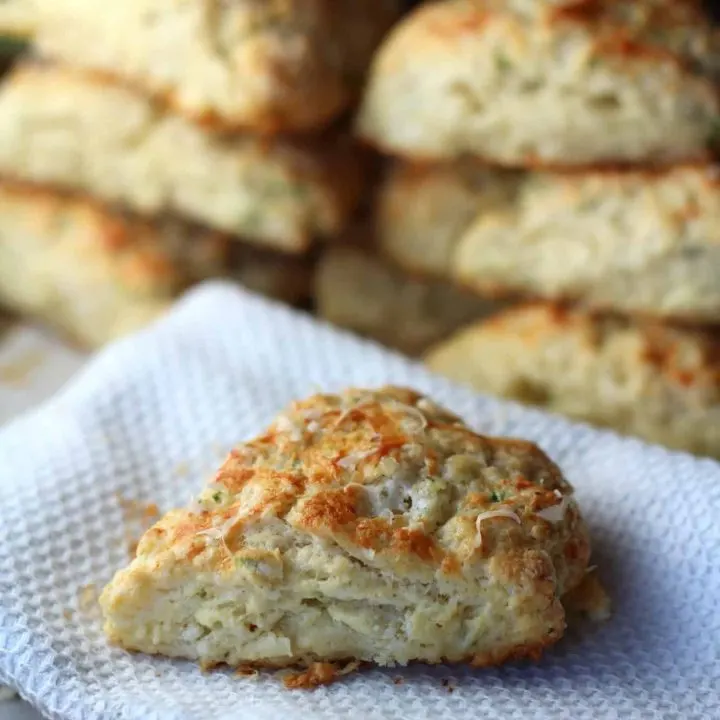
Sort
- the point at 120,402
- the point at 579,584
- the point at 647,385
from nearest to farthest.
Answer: the point at 579,584
the point at 120,402
the point at 647,385

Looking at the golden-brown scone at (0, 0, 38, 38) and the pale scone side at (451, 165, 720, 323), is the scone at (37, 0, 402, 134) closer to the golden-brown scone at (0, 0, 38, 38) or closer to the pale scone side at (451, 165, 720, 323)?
the golden-brown scone at (0, 0, 38, 38)

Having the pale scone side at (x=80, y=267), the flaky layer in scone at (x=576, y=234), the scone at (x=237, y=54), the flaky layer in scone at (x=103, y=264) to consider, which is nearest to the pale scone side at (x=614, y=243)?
the flaky layer in scone at (x=576, y=234)

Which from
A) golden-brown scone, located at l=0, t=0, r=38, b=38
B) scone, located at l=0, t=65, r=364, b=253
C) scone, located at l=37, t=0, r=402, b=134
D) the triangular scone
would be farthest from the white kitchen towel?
golden-brown scone, located at l=0, t=0, r=38, b=38

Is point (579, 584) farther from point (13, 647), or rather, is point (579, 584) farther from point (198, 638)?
point (13, 647)

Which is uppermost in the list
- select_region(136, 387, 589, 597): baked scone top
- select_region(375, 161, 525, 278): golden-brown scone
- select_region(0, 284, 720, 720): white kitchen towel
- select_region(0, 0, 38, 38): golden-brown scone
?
select_region(0, 0, 38, 38): golden-brown scone

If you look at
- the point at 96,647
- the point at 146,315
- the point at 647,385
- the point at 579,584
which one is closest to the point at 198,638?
the point at 96,647

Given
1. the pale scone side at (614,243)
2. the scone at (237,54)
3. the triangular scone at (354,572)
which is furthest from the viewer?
the scone at (237,54)

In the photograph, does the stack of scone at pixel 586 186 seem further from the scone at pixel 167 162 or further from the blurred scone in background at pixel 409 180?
the scone at pixel 167 162
